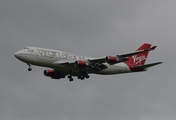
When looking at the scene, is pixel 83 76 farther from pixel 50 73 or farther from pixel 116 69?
pixel 50 73

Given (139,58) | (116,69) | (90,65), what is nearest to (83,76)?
(90,65)

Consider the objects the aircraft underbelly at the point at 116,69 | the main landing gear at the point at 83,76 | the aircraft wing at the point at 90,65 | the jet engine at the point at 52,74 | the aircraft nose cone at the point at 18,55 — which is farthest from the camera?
the jet engine at the point at 52,74

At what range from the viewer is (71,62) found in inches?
3007

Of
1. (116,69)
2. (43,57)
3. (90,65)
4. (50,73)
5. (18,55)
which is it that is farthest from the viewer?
(50,73)

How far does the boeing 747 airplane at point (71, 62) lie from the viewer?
247ft

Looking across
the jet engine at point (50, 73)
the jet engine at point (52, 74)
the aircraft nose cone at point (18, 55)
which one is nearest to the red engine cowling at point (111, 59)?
the jet engine at point (52, 74)

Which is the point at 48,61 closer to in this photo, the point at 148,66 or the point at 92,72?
the point at 92,72

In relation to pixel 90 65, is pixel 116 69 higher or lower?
lower

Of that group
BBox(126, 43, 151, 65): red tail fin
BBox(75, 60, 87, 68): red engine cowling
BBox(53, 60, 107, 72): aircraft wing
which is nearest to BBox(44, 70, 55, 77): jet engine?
BBox(53, 60, 107, 72): aircraft wing

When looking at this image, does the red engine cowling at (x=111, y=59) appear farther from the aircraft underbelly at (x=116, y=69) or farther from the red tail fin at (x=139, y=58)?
the red tail fin at (x=139, y=58)

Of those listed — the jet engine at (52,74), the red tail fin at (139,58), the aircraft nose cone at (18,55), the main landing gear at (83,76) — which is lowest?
the main landing gear at (83,76)

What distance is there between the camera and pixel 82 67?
76.1 meters

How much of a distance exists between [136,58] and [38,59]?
21.5 metres

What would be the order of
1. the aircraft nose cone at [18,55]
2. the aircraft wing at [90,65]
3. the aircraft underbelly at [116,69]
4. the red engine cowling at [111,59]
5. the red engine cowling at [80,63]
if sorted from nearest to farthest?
Result: 1. the red engine cowling at [111,59]
2. the aircraft nose cone at [18,55]
3. the red engine cowling at [80,63]
4. the aircraft wing at [90,65]
5. the aircraft underbelly at [116,69]
